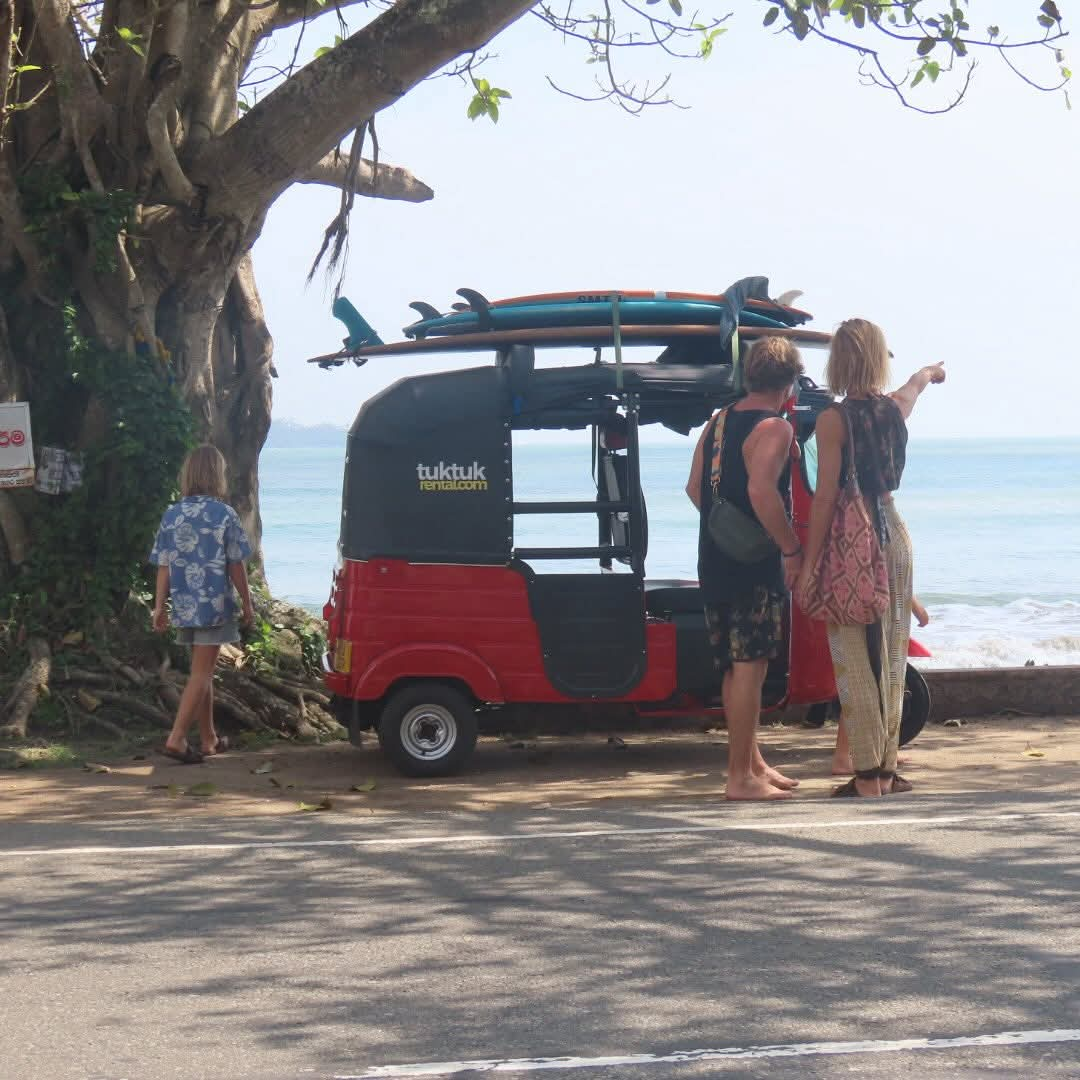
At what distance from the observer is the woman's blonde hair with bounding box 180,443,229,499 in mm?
9430

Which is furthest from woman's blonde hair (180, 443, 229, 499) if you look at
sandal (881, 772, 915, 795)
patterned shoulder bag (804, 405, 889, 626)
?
sandal (881, 772, 915, 795)

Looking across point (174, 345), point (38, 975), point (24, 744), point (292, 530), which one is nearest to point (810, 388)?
point (174, 345)

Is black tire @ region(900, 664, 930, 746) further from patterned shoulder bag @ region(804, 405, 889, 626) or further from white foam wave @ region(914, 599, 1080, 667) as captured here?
white foam wave @ region(914, 599, 1080, 667)

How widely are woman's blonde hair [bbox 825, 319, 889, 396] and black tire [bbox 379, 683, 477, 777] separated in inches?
105

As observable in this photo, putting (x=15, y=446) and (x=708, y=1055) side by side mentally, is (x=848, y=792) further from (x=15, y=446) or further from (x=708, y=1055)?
(x=15, y=446)

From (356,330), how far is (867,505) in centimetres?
329

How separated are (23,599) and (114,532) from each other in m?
0.69

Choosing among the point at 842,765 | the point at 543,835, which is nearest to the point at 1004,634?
the point at 842,765

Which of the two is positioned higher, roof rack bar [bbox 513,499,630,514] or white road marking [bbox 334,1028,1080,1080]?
roof rack bar [bbox 513,499,630,514]

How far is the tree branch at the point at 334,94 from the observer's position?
979 cm

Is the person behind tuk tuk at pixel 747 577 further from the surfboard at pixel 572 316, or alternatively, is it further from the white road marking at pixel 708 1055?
the white road marking at pixel 708 1055

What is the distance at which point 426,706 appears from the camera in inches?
350

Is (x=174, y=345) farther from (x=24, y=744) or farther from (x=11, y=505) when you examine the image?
(x=24, y=744)

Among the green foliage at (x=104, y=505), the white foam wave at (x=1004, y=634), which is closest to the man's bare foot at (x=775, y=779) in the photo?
the green foliage at (x=104, y=505)
